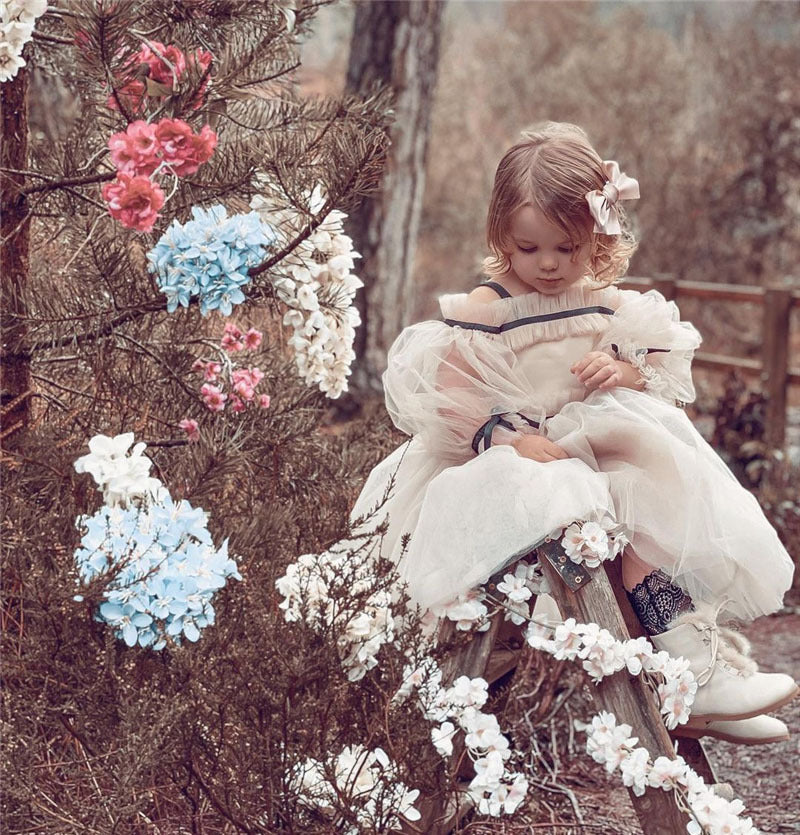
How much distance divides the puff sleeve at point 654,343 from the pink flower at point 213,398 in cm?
91

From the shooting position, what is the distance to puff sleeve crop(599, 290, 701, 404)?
6.94 feet

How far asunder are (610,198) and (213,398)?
40.0 inches

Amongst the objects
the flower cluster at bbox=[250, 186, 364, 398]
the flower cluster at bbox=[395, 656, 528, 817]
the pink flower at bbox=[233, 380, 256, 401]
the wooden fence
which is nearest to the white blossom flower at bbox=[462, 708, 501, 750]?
the flower cluster at bbox=[395, 656, 528, 817]

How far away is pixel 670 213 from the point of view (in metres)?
12.5

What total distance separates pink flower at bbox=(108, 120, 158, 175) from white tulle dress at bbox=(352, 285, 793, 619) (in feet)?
2.04

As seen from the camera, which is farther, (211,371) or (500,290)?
(211,371)

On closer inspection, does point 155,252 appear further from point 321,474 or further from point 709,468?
point 709,468

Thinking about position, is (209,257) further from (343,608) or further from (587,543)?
(587,543)

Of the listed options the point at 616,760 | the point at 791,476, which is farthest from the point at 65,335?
the point at 791,476

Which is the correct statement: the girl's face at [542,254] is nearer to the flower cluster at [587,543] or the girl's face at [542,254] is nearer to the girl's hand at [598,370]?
the girl's hand at [598,370]

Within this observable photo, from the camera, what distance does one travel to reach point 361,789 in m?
1.89

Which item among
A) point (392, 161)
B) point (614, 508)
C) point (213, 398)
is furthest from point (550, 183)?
point (392, 161)

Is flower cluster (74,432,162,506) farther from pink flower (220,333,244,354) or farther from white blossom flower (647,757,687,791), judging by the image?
white blossom flower (647,757,687,791)

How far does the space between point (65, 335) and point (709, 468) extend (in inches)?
54.1
